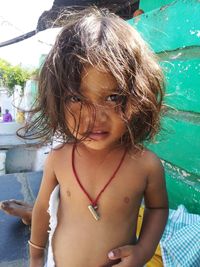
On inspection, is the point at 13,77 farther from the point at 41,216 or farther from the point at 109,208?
the point at 109,208

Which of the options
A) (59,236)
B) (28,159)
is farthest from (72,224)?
(28,159)

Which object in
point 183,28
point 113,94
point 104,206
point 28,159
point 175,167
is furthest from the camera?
point 28,159

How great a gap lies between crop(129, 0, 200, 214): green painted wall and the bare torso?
20.9 inches

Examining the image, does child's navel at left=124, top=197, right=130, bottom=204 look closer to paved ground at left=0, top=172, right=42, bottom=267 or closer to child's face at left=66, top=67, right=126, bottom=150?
child's face at left=66, top=67, right=126, bottom=150

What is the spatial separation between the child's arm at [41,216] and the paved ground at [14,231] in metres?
0.49

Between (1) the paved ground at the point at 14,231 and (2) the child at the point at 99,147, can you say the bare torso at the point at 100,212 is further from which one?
(1) the paved ground at the point at 14,231

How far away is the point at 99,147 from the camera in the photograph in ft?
3.43

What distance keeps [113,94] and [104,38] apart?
191 mm

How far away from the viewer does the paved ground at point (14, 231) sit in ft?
5.78

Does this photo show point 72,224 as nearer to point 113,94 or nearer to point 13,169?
point 113,94

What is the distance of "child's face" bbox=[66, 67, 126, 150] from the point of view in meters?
0.93

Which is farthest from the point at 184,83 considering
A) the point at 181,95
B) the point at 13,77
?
the point at 13,77

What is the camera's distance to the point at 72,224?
46.1 inches

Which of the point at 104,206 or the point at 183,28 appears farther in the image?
the point at 183,28
